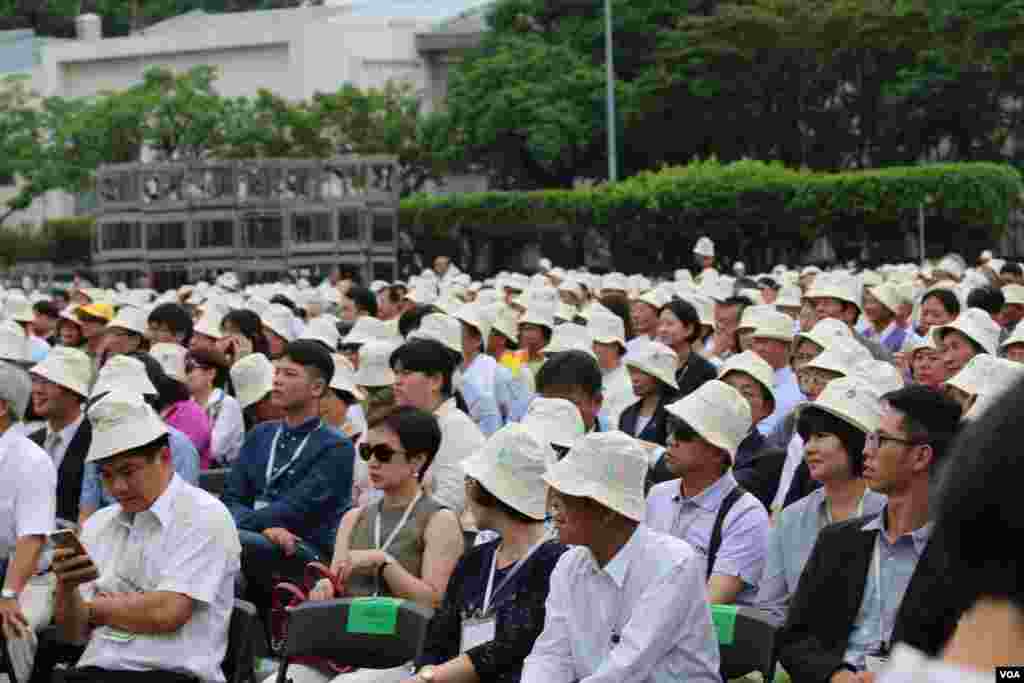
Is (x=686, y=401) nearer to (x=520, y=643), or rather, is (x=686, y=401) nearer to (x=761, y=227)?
(x=520, y=643)

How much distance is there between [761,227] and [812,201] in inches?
54.2

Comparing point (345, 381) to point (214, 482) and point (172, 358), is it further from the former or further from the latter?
point (172, 358)

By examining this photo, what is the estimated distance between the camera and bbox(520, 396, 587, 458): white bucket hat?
309 inches

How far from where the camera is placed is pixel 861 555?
Result: 564 centimetres

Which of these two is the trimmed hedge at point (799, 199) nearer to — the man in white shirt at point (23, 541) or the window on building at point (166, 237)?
the window on building at point (166, 237)

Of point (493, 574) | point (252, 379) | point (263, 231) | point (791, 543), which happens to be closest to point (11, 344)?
point (252, 379)

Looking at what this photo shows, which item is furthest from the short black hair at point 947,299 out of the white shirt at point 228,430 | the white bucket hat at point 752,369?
the white shirt at point 228,430

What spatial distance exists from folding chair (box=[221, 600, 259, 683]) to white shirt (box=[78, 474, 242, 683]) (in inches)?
2.3

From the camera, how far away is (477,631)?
20.5ft

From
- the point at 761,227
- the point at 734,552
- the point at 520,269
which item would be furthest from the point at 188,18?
the point at 734,552

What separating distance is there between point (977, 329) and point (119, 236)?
2603 cm

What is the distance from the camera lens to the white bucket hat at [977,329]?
1023 cm

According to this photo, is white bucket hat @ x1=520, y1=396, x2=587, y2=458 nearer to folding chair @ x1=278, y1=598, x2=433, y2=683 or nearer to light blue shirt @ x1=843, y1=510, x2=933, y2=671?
folding chair @ x1=278, y1=598, x2=433, y2=683

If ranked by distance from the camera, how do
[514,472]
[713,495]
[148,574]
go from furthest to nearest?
[713,495] → [148,574] → [514,472]
